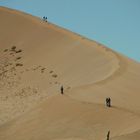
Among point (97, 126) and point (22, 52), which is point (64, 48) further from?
point (97, 126)

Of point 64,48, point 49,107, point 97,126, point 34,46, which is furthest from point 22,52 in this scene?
point 97,126

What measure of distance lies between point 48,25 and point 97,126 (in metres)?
35.7

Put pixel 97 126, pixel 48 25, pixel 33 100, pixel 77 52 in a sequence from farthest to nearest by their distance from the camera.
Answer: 1. pixel 48 25
2. pixel 77 52
3. pixel 33 100
4. pixel 97 126

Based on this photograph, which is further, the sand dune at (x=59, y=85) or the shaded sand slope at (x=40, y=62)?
the shaded sand slope at (x=40, y=62)

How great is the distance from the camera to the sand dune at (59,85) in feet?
76.2

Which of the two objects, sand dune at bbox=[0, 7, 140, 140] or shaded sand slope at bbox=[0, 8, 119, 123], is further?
shaded sand slope at bbox=[0, 8, 119, 123]

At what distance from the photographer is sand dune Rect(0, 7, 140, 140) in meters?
Result: 23.2

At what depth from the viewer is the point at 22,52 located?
49.9 meters

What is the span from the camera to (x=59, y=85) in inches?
1521

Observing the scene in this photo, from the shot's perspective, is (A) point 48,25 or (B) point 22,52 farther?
(A) point 48,25

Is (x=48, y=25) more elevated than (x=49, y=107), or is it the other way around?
(x=48, y=25)

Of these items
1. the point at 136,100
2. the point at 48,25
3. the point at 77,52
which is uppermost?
the point at 48,25

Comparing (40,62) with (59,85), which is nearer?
(59,85)

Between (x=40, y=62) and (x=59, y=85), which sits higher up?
(x=40, y=62)
